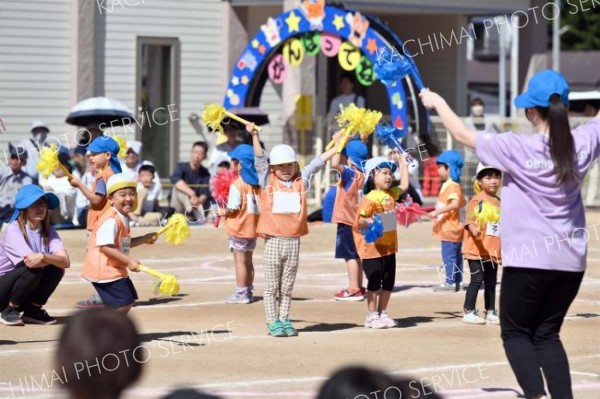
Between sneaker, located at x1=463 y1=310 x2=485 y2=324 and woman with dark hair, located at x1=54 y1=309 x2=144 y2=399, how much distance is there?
7703 millimetres

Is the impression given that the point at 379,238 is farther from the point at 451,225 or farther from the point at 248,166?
the point at 451,225

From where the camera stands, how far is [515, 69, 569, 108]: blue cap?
23.2 feet

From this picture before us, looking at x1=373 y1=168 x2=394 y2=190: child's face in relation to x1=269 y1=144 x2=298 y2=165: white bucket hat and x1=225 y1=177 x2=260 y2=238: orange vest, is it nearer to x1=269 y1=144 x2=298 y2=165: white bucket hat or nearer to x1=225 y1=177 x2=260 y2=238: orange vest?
x1=269 y1=144 x2=298 y2=165: white bucket hat

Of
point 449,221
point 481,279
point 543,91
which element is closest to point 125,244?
point 481,279

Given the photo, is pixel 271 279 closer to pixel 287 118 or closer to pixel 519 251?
pixel 519 251

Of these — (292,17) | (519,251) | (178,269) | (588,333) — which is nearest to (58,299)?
(178,269)

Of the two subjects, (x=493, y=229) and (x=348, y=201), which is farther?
(x=348, y=201)

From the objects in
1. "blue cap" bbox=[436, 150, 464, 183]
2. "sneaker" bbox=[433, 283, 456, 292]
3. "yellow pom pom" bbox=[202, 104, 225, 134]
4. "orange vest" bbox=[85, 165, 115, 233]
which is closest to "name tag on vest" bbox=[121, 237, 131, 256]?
"orange vest" bbox=[85, 165, 115, 233]

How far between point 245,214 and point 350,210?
109 cm

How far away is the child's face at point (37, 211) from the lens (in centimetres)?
1052

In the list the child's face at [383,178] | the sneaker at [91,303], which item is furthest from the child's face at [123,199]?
the child's face at [383,178]

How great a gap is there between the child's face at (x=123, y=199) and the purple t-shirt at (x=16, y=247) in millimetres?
961

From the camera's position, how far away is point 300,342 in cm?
998


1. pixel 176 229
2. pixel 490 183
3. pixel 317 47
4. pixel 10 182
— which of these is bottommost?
pixel 176 229
